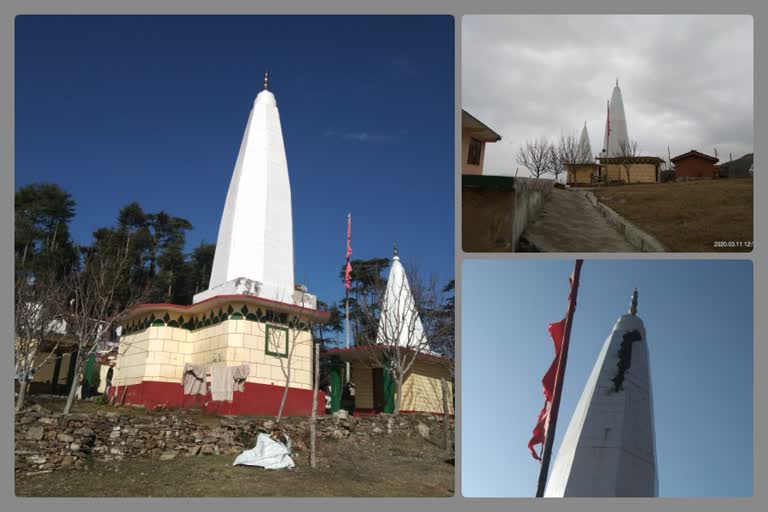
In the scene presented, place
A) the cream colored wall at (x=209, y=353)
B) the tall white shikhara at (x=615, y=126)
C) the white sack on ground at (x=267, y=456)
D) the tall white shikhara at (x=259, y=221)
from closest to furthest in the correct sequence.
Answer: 1. the tall white shikhara at (x=615, y=126)
2. the white sack on ground at (x=267, y=456)
3. the cream colored wall at (x=209, y=353)
4. the tall white shikhara at (x=259, y=221)

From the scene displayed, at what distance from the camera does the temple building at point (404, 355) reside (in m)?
13.4

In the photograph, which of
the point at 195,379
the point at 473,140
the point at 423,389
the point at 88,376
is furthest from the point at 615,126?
the point at 88,376

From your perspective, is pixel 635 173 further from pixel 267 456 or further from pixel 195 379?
pixel 195 379

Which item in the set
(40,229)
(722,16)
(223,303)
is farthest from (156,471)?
(40,229)

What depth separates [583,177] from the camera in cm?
1004

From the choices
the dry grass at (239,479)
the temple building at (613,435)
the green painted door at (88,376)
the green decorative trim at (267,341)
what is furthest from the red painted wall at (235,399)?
the temple building at (613,435)

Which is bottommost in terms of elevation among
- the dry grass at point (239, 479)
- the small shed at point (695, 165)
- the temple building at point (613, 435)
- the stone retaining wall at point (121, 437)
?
the dry grass at point (239, 479)

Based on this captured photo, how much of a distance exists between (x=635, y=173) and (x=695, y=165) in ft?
6.71

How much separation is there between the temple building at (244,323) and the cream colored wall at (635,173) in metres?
5.65

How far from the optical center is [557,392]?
5039 millimetres

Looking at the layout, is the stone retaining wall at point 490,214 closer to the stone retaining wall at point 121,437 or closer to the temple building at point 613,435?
the temple building at point 613,435

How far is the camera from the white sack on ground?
7.28 meters

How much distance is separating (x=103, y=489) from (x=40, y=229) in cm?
1259

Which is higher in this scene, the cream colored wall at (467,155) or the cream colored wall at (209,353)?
the cream colored wall at (467,155)
